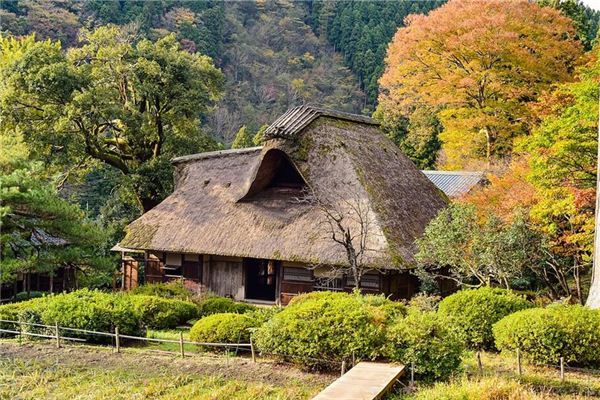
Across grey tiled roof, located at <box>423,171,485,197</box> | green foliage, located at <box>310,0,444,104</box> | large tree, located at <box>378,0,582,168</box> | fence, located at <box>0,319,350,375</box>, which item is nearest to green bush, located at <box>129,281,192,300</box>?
fence, located at <box>0,319,350,375</box>

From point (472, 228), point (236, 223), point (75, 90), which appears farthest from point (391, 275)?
point (75, 90)

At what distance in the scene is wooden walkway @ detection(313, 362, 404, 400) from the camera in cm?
802

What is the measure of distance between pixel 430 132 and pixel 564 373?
98.8ft

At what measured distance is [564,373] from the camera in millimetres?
9969

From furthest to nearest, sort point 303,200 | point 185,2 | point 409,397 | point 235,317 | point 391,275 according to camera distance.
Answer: point 185,2
point 303,200
point 391,275
point 235,317
point 409,397

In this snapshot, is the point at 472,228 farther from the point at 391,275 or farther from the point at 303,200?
the point at 303,200

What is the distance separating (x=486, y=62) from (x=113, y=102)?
14443 mm

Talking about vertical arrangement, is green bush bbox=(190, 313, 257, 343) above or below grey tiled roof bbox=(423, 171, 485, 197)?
below

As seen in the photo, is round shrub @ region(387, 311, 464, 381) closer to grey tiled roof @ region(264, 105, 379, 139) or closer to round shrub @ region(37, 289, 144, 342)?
round shrub @ region(37, 289, 144, 342)

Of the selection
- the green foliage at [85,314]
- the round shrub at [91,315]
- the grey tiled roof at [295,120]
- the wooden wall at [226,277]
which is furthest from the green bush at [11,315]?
the grey tiled roof at [295,120]

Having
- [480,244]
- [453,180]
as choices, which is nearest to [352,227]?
[480,244]

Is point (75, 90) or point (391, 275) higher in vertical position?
point (75, 90)

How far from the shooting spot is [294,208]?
68.2 feet

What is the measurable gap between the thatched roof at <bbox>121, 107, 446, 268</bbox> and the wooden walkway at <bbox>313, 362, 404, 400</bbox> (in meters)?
8.22
